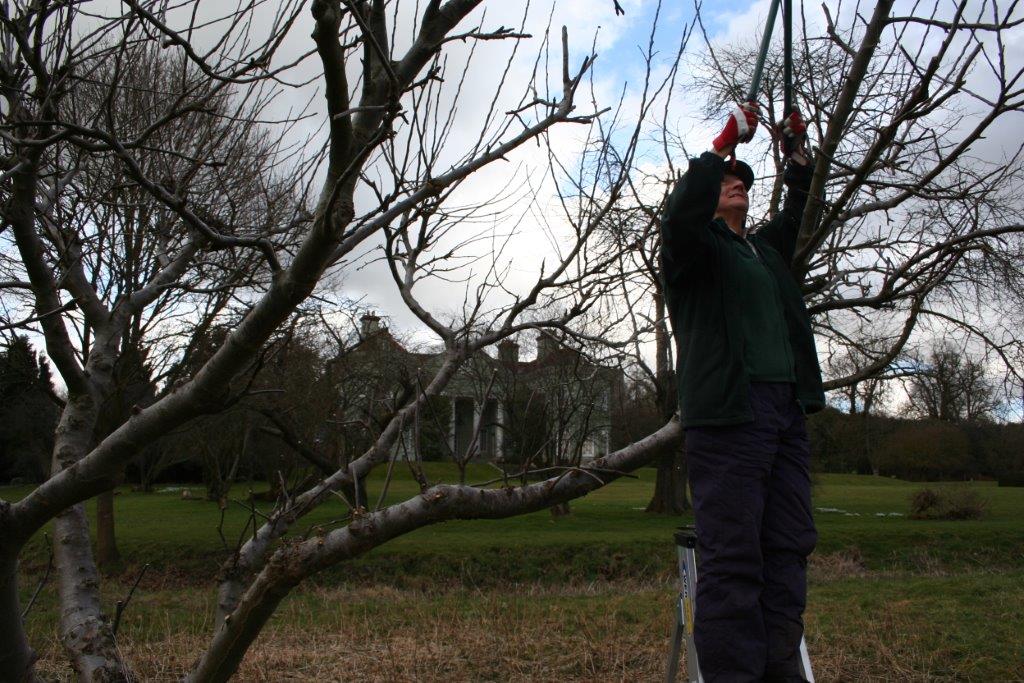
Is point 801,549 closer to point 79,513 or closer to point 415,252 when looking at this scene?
point 415,252

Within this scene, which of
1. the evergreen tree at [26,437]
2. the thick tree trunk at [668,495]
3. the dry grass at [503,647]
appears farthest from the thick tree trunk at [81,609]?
the evergreen tree at [26,437]

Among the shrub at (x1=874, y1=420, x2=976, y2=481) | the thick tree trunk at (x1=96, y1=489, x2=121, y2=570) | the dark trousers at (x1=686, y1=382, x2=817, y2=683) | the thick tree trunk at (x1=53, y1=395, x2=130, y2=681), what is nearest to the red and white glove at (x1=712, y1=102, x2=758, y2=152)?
the dark trousers at (x1=686, y1=382, x2=817, y2=683)

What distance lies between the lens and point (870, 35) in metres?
2.35

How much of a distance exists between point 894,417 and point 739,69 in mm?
27508

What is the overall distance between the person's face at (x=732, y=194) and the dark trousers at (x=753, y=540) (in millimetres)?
691

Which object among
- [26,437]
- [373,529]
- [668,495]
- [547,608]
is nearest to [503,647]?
[547,608]

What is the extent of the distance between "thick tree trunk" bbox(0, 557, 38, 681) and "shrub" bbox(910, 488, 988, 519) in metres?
18.5

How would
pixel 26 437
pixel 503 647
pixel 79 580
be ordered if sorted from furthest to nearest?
pixel 26 437 < pixel 503 647 < pixel 79 580

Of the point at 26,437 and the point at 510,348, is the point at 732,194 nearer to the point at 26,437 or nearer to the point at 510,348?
the point at 510,348

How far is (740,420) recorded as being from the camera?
2223 millimetres

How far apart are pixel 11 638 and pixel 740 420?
2678mm

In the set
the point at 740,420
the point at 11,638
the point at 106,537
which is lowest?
the point at 106,537

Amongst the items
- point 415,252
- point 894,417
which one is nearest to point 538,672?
point 415,252

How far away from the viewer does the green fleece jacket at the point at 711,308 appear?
90.6 inches
